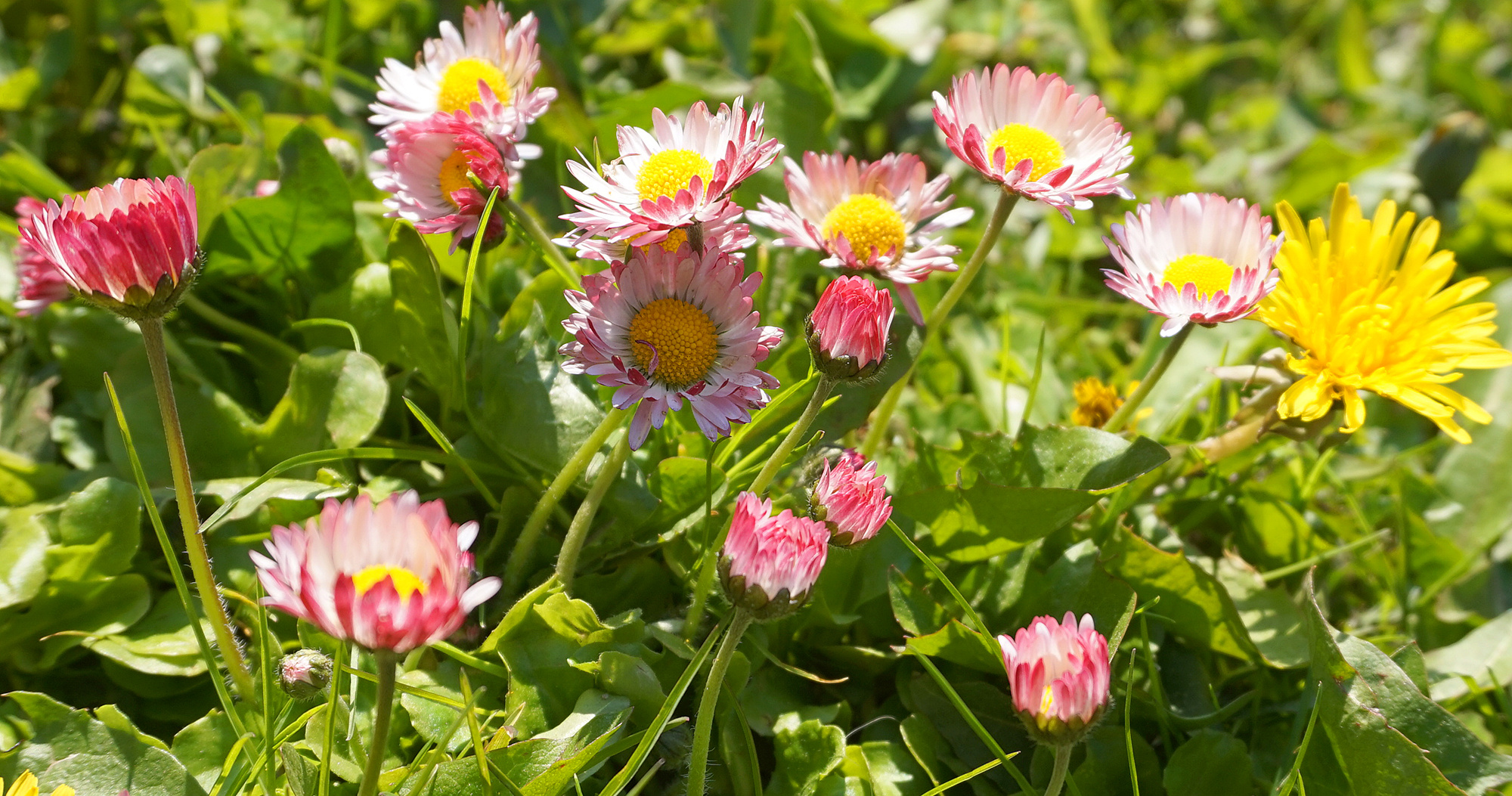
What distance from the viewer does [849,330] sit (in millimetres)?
1407

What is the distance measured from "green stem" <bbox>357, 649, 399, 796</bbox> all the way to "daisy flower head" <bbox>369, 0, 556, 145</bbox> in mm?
921

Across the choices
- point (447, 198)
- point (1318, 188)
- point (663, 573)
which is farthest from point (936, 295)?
point (1318, 188)

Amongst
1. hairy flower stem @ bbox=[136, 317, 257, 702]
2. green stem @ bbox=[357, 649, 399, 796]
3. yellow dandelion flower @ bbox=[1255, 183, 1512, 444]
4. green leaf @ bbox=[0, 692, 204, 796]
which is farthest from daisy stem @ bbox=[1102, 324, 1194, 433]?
green leaf @ bbox=[0, 692, 204, 796]

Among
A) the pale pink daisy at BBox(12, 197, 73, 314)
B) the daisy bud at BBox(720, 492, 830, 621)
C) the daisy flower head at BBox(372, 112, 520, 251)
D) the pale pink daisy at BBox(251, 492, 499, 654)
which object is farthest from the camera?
the pale pink daisy at BBox(12, 197, 73, 314)

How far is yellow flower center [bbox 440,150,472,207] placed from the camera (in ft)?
5.58

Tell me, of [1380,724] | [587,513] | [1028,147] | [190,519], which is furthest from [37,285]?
[1380,724]

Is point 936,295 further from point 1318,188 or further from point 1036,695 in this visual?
point 1318,188

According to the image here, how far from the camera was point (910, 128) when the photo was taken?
3.00m

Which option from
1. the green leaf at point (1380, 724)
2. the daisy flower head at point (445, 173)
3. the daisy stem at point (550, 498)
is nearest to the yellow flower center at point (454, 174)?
the daisy flower head at point (445, 173)

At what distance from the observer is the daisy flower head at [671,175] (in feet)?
4.72

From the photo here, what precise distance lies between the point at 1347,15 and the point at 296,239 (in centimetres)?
372

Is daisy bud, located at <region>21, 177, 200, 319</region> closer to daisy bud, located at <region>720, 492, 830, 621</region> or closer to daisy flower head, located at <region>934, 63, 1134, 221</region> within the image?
daisy bud, located at <region>720, 492, 830, 621</region>

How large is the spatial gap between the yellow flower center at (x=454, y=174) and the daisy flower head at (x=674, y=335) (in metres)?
0.32

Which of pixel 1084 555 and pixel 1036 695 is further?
pixel 1084 555
